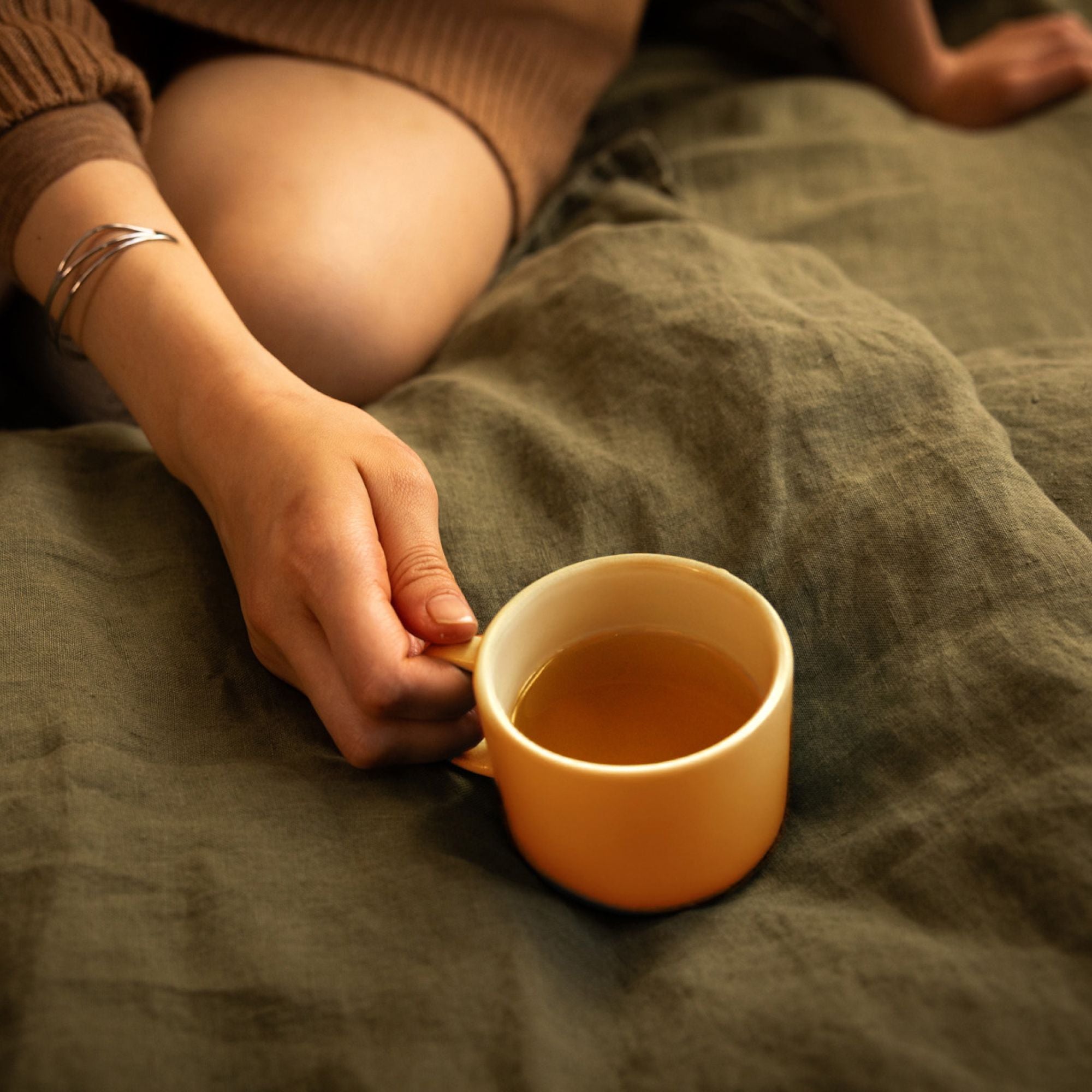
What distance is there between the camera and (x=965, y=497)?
1.72 feet

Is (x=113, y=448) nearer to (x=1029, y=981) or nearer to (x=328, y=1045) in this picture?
(x=328, y=1045)

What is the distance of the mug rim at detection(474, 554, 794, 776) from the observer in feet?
1.33

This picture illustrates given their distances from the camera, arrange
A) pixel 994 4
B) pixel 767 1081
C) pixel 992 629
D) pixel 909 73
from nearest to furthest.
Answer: pixel 767 1081 → pixel 992 629 → pixel 909 73 → pixel 994 4

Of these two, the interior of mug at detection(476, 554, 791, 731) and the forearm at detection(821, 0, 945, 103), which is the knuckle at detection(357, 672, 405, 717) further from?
the forearm at detection(821, 0, 945, 103)

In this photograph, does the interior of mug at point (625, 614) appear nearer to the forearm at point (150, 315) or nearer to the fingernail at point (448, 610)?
the fingernail at point (448, 610)

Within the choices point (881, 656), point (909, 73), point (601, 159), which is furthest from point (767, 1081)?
point (909, 73)

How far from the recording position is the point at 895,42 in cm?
115

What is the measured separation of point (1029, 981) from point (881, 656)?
0.17 metres

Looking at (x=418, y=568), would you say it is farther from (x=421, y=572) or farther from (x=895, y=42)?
(x=895, y=42)

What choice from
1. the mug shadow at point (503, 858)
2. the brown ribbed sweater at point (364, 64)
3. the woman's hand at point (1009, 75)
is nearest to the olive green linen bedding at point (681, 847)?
the mug shadow at point (503, 858)

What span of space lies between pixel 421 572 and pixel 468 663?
0.06 meters

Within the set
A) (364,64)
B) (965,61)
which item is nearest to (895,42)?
(965,61)

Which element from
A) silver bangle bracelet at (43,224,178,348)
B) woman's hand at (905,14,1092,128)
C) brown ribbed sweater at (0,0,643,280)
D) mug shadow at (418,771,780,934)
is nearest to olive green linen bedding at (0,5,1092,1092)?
mug shadow at (418,771,780,934)

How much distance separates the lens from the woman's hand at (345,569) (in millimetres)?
482
